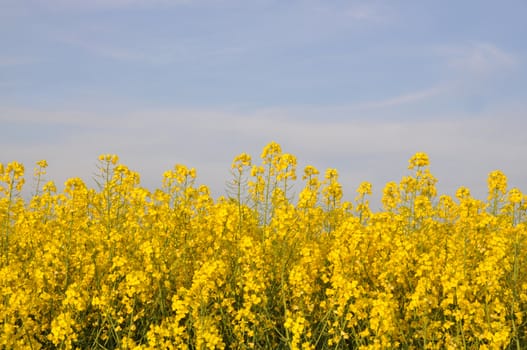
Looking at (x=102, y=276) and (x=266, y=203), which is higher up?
(x=266, y=203)

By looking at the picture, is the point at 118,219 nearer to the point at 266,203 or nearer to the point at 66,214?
the point at 66,214

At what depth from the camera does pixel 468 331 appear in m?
4.64

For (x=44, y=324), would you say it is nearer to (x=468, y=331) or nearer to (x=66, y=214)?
(x=66, y=214)

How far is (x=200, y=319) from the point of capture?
13.2ft

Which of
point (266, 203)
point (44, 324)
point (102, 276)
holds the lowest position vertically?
point (44, 324)

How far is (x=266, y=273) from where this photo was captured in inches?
201

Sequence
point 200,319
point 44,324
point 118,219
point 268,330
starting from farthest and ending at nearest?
point 118,219, point 44,324, point 268,330, point 200,319

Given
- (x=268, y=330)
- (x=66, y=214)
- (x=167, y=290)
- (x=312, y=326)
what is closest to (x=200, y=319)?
(x=268, y=330)

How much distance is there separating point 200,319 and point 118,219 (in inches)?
103

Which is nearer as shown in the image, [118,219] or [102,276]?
[102,276]

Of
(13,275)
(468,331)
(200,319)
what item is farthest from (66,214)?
(468,331)

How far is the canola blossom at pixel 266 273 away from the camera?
418 centimetres

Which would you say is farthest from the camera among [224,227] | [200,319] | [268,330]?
[224,227]

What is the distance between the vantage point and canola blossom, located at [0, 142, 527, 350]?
4.18m
